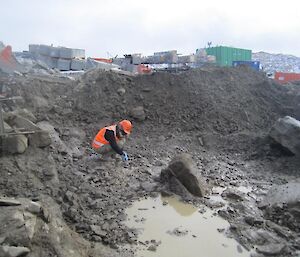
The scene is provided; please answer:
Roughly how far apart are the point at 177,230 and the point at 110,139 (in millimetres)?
2773

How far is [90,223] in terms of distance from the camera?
5270 millimetres

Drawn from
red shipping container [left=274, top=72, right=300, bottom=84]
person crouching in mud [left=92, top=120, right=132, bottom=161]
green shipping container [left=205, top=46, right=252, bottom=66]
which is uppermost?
green shipping container [left=205, top=46, right=252, bottom=66]

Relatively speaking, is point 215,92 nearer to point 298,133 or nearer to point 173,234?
point 298,133

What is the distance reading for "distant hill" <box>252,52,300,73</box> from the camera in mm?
31922

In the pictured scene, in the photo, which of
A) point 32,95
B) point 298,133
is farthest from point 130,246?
point 32,95

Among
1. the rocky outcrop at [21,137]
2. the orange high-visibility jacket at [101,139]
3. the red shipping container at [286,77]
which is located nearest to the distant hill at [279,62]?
the red shipping container at [286,77]

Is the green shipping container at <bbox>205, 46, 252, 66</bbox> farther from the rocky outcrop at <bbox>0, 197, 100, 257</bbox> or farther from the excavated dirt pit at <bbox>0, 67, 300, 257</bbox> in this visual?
the rocky outcrop at <bbox>0, 197, 100, 257</bbox>

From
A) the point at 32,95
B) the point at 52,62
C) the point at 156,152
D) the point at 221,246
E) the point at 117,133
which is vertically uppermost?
the point at 52,62

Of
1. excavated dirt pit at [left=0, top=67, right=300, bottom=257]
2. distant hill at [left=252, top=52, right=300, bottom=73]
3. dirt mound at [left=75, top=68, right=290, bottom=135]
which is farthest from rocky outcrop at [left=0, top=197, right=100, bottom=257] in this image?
distant hill at [left=252, top=52, right=300, bottom=73]

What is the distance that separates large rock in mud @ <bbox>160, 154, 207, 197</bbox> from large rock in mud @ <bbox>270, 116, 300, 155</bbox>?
312 centimetres

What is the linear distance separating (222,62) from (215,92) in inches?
371

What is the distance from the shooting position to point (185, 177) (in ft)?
22.6

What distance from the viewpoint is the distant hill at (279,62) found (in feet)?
105

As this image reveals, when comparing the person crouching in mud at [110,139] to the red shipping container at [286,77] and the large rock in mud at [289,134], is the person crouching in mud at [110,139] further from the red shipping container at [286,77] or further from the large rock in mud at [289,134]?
the red shipping container at [286,77]
